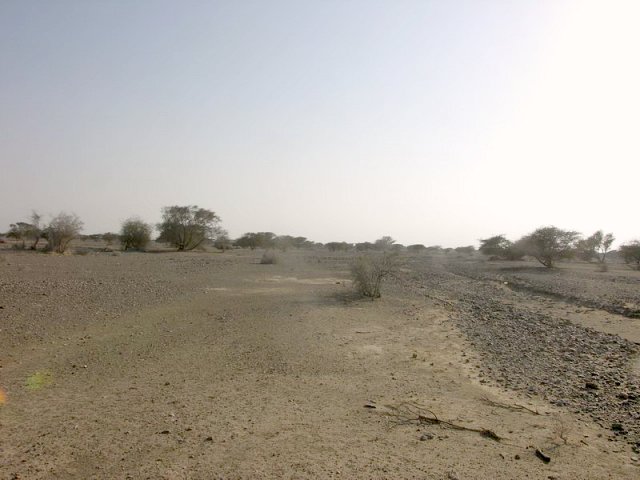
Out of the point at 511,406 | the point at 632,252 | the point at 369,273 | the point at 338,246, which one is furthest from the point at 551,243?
the point at 338,246

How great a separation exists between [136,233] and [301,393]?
172 ft

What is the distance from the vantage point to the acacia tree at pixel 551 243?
42.7 metres

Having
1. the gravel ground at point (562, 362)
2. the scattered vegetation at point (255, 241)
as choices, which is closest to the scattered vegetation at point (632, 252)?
the gravel ground at point (562, 362)

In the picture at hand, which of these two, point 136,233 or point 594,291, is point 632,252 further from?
point 136,233

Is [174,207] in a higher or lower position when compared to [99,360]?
higher

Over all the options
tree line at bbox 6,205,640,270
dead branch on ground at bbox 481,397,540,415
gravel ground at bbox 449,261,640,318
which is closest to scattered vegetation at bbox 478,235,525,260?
tree line at bbox 6,205,640,270

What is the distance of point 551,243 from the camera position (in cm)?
4303

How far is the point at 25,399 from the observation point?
19.9ft

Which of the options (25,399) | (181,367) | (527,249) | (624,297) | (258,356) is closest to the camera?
(25,399)

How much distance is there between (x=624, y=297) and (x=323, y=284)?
591 inches

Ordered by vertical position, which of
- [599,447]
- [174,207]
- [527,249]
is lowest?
[599,447]

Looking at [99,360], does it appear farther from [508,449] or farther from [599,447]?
[599,447]

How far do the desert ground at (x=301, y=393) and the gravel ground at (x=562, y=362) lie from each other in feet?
0.19

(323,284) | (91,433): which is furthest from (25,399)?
(323,284)
